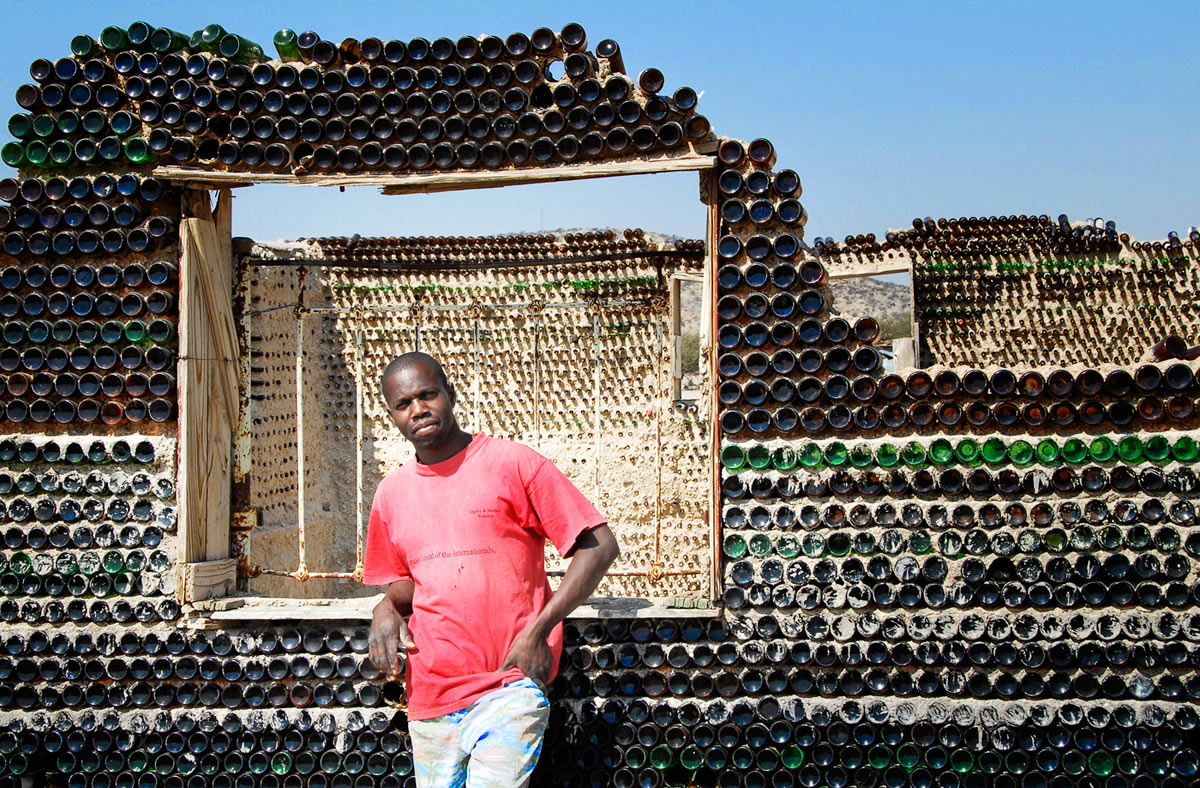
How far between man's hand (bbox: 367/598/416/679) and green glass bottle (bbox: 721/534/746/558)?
176cm

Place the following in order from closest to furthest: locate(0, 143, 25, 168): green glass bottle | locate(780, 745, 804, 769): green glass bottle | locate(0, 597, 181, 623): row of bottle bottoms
Answer: locate(780, 745, 804, 769): green glass bottle
locate(0, 597, 181, 623): row of bottle bottoms
locate(0, 143, 25, 168): green glass bottle

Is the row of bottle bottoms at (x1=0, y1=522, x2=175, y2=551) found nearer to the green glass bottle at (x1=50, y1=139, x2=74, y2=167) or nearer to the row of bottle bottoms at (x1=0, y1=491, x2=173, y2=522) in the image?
the row of bottle bottoms at (x1=0, y1=491, x2=173, y2=522)

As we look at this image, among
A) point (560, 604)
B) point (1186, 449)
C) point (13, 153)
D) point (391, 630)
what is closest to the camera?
point (560, 604)

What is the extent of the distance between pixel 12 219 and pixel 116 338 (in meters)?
0.86

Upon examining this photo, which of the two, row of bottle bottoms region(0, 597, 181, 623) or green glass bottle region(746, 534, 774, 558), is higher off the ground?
green glass bottle region(746, 534, 774, 558)

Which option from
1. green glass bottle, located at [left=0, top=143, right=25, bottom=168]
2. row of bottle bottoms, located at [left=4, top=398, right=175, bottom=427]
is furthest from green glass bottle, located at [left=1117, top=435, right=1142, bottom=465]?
green glass bottle, located at [left=0, top=143, right=25, bottom=168]

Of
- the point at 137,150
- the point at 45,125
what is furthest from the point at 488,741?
the point at 45,125

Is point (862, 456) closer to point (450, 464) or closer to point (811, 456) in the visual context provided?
A: point (811, 456)

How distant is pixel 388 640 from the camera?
3582mm

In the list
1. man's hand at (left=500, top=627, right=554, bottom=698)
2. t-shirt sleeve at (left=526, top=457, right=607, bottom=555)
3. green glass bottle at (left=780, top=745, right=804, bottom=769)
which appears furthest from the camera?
green glass bottle at (left=780, top=745, right=804, bottom=769)

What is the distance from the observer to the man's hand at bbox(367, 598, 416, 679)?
11.6 feet

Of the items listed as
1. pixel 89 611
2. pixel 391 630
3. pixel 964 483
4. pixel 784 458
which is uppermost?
pixel 784 458

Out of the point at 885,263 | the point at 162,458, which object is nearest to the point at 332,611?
the point at 162,458

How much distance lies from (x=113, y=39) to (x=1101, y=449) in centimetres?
543
